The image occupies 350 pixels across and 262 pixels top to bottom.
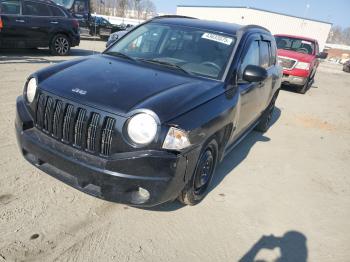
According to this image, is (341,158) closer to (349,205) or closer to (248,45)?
(349,205)

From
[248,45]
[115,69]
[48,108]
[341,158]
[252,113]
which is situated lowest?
[341,158]

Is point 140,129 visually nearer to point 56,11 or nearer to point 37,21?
point 37,21

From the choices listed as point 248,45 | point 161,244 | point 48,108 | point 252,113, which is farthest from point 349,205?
point 48,108

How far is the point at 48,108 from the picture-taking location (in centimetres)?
319

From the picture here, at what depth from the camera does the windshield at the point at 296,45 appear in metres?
13.1

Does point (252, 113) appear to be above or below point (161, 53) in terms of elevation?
below

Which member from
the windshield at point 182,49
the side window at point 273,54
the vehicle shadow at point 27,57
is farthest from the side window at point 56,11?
the side window at point 273,54

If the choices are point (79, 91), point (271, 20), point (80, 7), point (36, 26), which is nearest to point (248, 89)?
point (79, 91)

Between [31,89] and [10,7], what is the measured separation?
8665mm

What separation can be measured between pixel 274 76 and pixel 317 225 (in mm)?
2988

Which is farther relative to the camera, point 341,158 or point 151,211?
point 341,158

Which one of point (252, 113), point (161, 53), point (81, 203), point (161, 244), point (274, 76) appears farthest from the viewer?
point (274, 76)

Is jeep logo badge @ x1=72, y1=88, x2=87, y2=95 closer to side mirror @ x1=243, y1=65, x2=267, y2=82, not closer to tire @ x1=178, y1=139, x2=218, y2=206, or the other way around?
tire @ x1=178, y1=139, x2=218, y2=206

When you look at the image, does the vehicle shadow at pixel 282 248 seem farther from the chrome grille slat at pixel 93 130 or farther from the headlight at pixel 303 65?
the headlight at pixel 303 65
